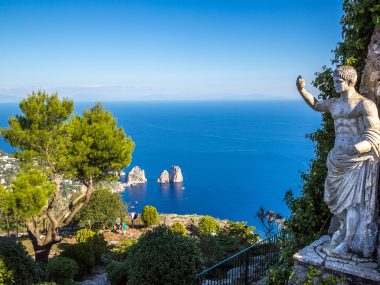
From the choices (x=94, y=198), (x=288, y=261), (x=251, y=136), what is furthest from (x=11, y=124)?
(x=251, y=136)

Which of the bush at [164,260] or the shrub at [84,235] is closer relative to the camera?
the bush at [164,260]

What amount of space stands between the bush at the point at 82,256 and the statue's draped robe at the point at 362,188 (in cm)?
1029

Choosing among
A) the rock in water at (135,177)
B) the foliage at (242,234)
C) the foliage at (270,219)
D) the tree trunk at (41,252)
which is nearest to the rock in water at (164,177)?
the rock in water at (135,177)

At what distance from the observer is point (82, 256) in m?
12.0

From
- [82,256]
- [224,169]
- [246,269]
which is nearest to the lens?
[246,269]

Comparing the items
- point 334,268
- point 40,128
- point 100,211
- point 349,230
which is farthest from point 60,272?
point 100,211

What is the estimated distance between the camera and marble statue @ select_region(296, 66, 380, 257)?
14.1 feet

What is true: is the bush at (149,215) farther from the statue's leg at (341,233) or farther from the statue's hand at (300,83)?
the statue's hand at (300,83)

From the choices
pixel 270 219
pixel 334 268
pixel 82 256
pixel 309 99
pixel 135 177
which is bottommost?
pixel 135 177

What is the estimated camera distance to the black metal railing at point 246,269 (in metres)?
8.13

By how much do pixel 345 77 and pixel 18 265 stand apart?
27.1 ft

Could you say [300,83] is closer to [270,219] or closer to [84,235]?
[270,219]

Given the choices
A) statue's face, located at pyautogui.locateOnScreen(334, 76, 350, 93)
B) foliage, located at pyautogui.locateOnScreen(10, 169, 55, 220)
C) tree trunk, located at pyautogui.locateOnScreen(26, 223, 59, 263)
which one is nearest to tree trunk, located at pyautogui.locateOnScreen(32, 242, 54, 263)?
tree trunk, located at pyautogui.locateOnScreen(26, 223, 59, 263)

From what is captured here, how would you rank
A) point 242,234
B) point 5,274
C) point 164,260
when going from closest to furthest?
point 164,260, point 5,274, point 242,234
